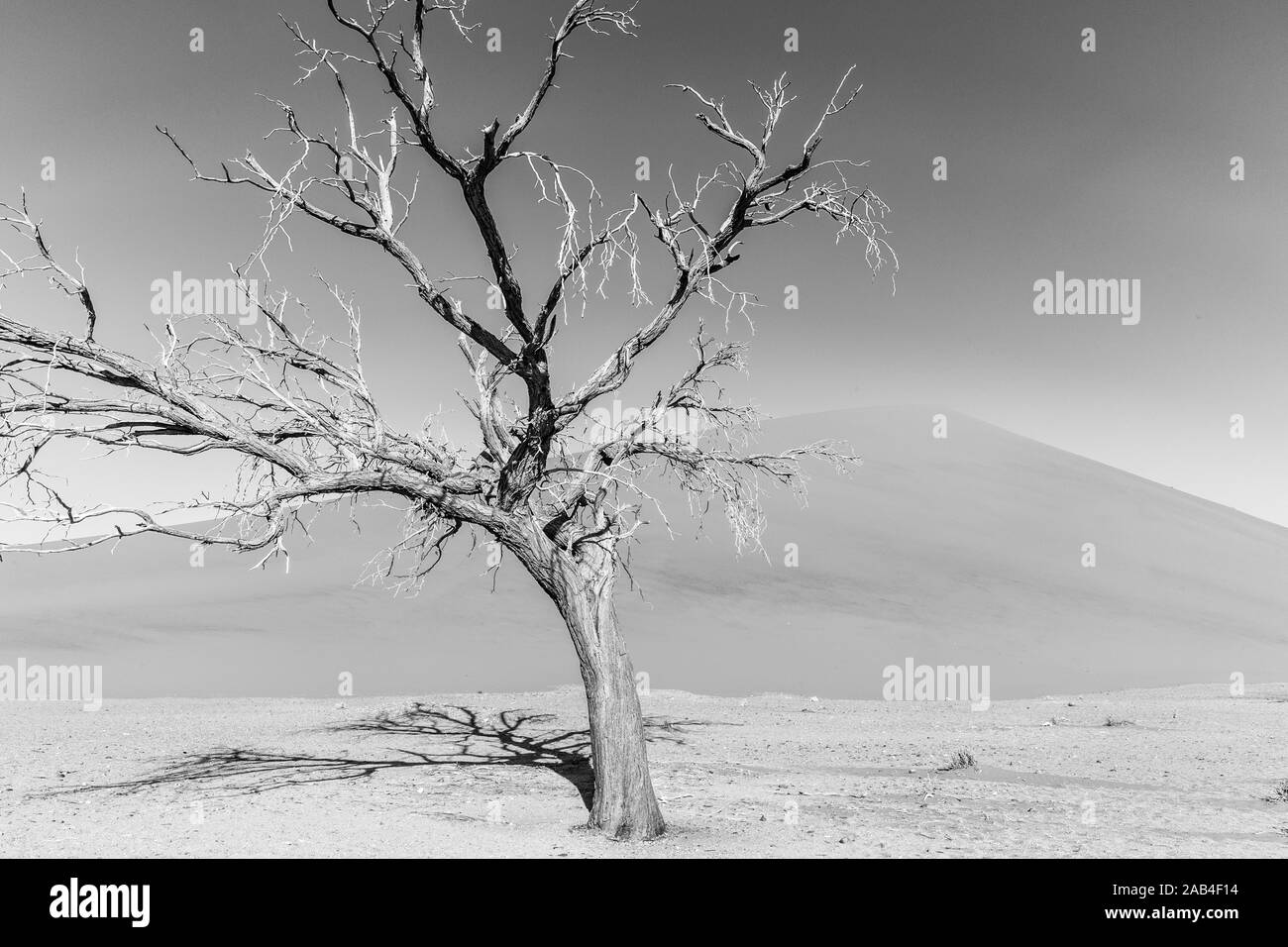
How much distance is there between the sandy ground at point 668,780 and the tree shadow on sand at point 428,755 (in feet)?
0.20

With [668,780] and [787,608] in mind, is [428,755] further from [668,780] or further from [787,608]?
[787,608]

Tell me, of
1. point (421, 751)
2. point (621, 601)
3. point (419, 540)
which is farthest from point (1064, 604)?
point (419, 540)

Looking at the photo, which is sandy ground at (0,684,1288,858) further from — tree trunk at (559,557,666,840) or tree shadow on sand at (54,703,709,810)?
tree trunk at (559,557,666,840)

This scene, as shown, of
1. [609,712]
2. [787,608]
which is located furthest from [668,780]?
[787,608]

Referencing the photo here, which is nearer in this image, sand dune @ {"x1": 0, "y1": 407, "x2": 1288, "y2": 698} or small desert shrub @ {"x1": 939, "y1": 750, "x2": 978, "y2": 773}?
small desert shrub @ {"x1": 939, "y1": 750, "x2": 978, "y2": 773}

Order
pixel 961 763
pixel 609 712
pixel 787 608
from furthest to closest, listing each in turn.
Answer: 1. pixel 787 608
2. pixel 961 763
3. pixel 609 712

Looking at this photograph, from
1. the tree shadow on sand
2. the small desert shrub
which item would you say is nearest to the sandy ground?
the tree shadow on sand

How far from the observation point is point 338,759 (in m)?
11.5

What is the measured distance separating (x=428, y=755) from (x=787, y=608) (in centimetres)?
2374

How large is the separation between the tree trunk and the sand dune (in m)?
16.3

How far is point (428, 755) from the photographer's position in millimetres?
12078

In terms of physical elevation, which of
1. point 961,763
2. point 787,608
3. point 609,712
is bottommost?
point 961,763

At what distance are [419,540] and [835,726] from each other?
27.4 feet

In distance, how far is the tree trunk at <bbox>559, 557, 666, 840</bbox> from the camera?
7.84m
